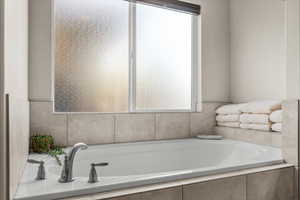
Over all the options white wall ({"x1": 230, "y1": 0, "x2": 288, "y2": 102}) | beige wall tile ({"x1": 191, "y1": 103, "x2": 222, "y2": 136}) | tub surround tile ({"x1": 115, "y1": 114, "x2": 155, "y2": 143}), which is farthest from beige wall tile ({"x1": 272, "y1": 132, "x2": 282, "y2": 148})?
tub surround tile ({"x1": 115, "y1": 114, "x2": 155, "y2": 143})

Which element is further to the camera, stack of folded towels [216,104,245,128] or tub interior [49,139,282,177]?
stack of folded towels [216,104,245,128]

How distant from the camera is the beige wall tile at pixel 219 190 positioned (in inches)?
53.0

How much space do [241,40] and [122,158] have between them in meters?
1.83

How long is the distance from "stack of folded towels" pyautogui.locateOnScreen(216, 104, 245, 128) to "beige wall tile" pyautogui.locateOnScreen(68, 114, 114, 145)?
119 cm

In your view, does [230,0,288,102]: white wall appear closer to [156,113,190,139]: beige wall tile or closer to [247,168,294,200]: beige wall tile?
[156,113,190,139]: beige wall tile

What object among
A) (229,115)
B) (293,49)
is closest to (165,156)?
(229,115)

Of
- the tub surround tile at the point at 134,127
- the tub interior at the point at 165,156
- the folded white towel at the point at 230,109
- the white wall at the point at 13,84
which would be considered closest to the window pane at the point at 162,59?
the tub surround tile at the point at 134,127

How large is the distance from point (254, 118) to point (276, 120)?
0.71 feet

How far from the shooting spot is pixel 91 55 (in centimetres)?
236

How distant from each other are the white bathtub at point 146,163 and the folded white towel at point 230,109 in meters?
0.31

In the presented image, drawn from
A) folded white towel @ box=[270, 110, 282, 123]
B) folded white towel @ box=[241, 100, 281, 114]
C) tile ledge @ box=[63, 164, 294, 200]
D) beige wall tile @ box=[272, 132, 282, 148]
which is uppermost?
folded white towel @ box=[241, 100, 281, 114]

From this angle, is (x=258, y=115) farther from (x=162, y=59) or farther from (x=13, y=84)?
(x=13, y=84)

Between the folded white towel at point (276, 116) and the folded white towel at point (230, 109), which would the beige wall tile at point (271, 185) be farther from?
the folded white towel at point (230, 109)

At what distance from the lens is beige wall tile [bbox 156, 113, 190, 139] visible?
260cm
